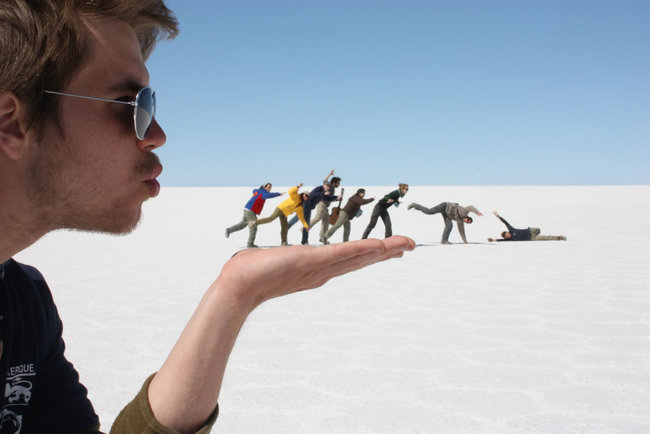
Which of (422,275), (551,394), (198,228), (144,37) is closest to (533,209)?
(198,228)

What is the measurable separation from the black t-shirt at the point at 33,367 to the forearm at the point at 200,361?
41cm

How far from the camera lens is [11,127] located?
1.16 metres

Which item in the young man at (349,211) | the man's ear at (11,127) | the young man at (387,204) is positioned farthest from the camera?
the young man at (387,204)

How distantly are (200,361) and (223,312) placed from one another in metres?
0.13

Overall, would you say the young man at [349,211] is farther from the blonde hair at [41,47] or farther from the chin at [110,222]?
the blonde hair at [41,47]

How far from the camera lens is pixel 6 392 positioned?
127cm

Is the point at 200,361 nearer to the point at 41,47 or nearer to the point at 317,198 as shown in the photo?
the point at 41,47

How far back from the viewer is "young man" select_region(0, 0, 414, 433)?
110 cm

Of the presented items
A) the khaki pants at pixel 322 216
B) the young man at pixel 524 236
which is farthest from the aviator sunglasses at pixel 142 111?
the young man at pixel 524 236

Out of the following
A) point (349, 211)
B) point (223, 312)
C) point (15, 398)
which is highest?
point (349, 211)

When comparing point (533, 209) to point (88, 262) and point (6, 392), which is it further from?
point (6, 392)

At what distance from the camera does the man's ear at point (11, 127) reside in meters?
1.15

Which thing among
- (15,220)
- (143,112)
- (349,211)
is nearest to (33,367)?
(15,220)

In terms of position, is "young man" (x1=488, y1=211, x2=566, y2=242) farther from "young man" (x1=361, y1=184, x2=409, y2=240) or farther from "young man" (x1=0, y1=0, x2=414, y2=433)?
"young man" (x1=0, y1=0, x2=414, y2=433)
